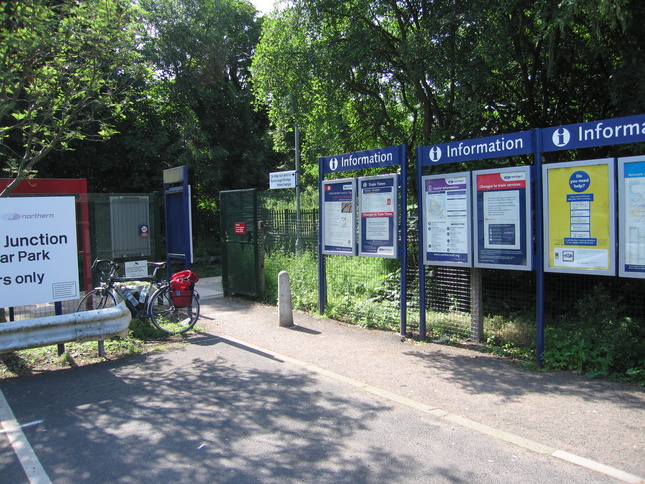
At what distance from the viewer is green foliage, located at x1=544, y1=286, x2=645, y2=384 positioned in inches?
229

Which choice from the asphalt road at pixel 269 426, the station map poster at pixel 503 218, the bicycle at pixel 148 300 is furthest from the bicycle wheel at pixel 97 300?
the station map poster at pixel 503 218

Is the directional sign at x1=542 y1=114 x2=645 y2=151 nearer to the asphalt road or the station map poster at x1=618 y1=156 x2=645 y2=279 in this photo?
the station map poster at x1=618 y1=156 x2=645 y2=279

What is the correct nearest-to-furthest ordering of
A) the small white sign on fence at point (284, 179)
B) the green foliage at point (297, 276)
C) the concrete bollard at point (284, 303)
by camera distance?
the concrete bollard at point (284, 303) → the green foliage at point (297, 276) → the small white sign on fence at point (284, 179)

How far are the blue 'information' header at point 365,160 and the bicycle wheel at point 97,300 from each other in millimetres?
4116

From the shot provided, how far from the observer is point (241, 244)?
1131 centimetres

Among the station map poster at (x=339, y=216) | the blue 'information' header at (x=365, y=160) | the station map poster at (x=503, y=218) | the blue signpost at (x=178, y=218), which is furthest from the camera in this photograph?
the blue signpost at (x=178, y=218)

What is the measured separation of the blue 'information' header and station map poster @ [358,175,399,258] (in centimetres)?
30

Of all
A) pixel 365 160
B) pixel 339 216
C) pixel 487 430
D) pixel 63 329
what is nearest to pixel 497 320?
pixel 339 216

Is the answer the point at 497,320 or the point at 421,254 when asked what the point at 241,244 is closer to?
the point at 421,254

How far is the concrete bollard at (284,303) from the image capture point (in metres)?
8.77

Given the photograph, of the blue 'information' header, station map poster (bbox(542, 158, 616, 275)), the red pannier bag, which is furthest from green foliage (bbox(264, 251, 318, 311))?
station map poster (bbox(542, 158, 616, 275))

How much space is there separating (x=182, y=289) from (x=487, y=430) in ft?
17.5

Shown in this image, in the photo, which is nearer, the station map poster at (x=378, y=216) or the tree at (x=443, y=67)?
the tree at (x=443, y=67)

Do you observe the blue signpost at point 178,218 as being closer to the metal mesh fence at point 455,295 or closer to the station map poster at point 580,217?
the metal mesh fence at point 455,295
